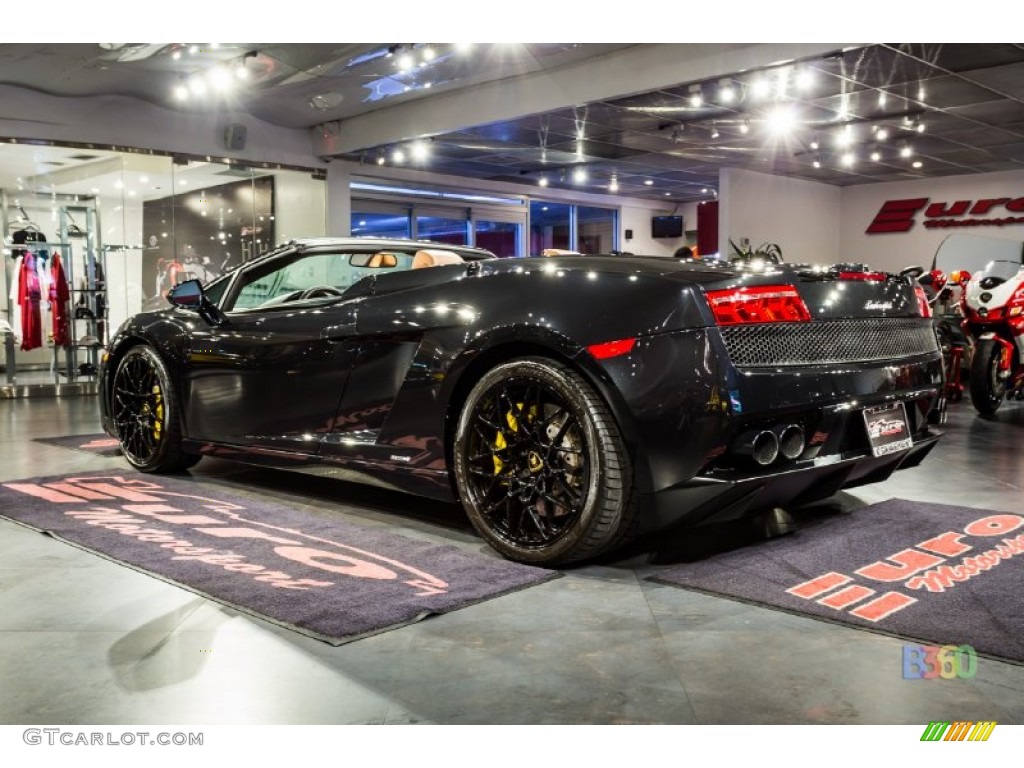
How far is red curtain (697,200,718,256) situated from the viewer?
18.3 meters

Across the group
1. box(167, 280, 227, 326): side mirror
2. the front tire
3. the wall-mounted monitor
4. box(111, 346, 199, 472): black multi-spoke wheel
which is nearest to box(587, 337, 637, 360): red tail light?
box(167, 280, 227, 326): side mirror

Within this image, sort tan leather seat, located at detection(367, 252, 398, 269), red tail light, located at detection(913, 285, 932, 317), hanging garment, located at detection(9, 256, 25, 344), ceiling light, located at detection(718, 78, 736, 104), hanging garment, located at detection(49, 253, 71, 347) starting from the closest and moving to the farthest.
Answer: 1. red tail light, located at detection(913, 285, 932, 317)
2. tan leather seat, located at detection(367, 252, 398, 269)
3. ceiling light, located at detection(718, 78, 736, 104)
4. hanging garment, located at detection(9, 256, 25, 344)
5. hanging garment, located at detection(49, 253, 71, 347)

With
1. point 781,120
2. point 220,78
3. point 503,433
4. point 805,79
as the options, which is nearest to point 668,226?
point 781,120

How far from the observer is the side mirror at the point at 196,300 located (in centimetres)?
431

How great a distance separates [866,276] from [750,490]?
91cm

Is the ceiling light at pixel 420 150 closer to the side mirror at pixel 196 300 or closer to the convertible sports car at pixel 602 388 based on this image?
the side mirror at pixel 196 300

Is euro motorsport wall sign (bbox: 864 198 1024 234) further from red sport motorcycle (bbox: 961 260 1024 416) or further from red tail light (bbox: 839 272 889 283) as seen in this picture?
red tail light (bbox: 839 272 889 283)

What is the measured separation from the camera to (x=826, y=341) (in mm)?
3025

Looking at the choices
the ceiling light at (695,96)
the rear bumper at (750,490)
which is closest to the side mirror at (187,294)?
the rear bumper at (750,490)

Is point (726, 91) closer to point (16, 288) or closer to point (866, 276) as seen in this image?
→ point (866, 276)

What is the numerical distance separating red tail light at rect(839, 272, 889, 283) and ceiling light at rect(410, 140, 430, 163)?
9.87 meters

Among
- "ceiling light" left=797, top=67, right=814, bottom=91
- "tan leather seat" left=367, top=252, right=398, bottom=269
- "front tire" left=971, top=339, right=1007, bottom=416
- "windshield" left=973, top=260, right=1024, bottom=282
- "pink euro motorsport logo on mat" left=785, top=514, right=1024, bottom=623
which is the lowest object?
"pink euro motorsport logo on mat" left=785, top=514, right=1024, bottom=623
